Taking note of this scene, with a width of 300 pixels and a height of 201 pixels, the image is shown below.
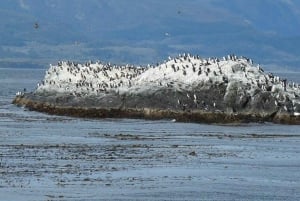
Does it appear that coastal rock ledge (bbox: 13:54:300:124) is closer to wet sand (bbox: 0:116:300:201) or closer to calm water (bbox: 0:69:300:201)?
Result: calm water (bbox: 0:69:300:201)

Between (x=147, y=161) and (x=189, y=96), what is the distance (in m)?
26.8

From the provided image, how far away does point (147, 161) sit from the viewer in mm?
37906

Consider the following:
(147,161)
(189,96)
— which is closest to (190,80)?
(189,96)

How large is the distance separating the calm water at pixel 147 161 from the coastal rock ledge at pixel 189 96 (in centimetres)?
389

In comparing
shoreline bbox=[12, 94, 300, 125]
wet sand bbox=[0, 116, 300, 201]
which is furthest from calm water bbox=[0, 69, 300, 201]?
shoreline bbox=[12, 94, 300, 125]

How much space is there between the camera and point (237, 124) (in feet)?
198

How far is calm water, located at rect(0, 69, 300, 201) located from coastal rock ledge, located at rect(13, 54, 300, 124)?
389 cm

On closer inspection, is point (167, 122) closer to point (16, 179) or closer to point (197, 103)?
point (197, 103)

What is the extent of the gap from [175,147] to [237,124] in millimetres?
16694

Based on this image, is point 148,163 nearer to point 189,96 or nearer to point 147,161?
point 147,161

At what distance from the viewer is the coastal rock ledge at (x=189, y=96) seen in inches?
2469

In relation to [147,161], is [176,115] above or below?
above

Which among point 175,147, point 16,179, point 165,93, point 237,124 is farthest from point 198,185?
point 165,93

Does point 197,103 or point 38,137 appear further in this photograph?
point 197,103
